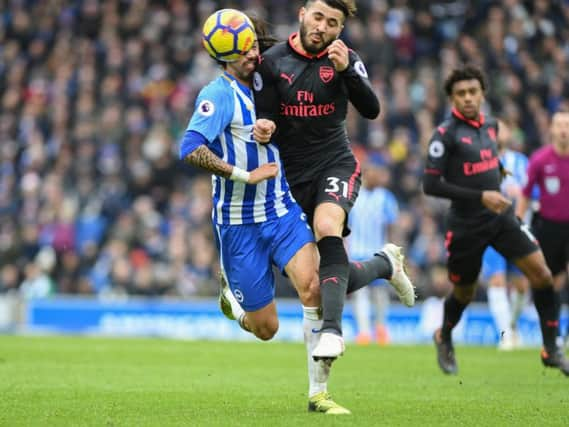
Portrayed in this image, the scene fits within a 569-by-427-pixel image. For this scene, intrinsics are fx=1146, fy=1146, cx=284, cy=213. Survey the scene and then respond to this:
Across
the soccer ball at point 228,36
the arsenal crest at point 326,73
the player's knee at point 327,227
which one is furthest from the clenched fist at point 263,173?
the soccer ball at point 228,36

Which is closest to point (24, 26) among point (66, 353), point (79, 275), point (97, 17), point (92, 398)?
point (97, 17)

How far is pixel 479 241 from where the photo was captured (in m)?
10.5

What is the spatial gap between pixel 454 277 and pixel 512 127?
985 cm

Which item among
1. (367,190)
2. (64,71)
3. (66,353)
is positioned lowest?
(66,353)

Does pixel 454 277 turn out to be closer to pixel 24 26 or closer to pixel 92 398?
pixel 92 398

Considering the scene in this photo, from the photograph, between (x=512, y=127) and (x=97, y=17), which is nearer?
(x=512, y=127)

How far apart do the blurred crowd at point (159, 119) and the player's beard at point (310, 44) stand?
34.7ft

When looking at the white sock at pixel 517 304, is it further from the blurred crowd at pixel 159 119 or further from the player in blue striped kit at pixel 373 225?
the blurred crowd at pixel 159 119

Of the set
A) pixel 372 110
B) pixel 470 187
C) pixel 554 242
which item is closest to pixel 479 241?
pixel 470 187

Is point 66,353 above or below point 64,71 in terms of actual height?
below

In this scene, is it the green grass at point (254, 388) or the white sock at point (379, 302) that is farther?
the white sock at point (379, 302)

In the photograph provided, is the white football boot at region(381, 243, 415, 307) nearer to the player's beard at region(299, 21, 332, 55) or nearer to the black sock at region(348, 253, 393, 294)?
the black sock at region(348, 253, 393, 294)

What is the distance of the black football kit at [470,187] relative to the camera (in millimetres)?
10305

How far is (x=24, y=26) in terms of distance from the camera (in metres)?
26.7
